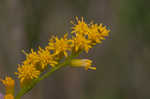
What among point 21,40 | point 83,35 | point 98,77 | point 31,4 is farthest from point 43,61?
point 98,77

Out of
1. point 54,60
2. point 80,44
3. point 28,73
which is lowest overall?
point 28,73

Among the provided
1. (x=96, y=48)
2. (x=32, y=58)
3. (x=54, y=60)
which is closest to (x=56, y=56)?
(x=54, y=60)

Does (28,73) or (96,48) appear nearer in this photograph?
(28,73)

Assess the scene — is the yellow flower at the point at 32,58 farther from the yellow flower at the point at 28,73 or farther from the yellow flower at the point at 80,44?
the yellow flower at the point at 80,44

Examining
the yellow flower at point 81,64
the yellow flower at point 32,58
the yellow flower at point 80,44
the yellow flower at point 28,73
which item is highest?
the yellow flower at point 80,44

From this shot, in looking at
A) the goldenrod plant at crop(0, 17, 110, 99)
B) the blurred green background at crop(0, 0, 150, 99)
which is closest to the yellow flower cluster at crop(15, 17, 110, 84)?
the goldenrod plant at crop(0, 17, 110, 99)

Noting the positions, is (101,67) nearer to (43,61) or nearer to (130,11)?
(130,11)

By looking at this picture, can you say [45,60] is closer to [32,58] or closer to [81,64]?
[32,58]

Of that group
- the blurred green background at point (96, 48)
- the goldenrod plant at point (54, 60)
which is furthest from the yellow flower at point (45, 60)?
the blurred green background at point (96, 48)
